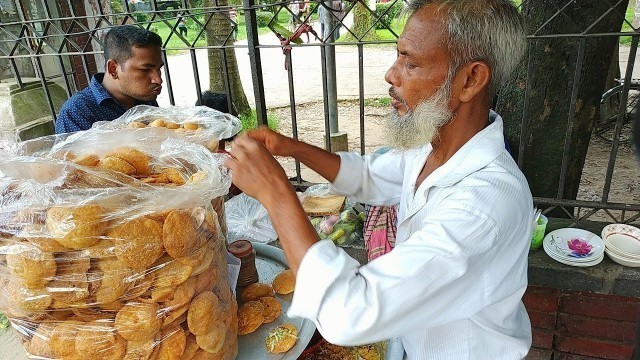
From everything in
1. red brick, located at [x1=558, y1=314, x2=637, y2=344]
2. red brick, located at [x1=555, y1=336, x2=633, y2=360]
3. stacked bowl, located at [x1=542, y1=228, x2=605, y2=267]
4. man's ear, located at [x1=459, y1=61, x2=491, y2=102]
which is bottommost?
red brick, located at [x1=555, y1=336, x2=633, y2=360]

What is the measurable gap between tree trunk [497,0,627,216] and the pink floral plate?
1.64 feet

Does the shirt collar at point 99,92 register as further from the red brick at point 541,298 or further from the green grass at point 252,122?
the green grass at point 252,122

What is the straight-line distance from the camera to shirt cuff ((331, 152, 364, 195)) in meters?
1.81

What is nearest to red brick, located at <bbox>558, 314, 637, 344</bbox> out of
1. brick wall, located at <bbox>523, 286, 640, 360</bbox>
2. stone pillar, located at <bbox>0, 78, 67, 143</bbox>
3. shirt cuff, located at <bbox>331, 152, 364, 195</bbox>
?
brick wall, located at <bbox>523, 286, 640, 360</bbox>

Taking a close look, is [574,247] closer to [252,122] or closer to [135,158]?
[135,158]

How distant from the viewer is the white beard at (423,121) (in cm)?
140

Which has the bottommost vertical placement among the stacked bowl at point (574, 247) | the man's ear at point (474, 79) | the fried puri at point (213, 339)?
the stacked bowl at point (574, 247)

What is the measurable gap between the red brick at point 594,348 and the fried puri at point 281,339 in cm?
198

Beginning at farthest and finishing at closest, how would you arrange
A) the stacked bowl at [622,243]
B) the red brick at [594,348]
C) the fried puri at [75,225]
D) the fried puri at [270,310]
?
the red brick at [594,348] → the stacked bowl at [622,243] → the fried puri at [270,310] → the fried puri at [75,225]

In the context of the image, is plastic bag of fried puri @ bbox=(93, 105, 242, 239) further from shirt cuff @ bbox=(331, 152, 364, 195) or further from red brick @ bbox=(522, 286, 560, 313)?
red brick @ bbox=(522, 286, 560, 313)

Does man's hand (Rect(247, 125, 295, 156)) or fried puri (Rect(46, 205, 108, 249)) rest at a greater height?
fried puri (Rect(46, 205, 108, 249))

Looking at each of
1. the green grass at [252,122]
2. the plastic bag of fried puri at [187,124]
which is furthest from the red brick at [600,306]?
the green grass at [252,122]

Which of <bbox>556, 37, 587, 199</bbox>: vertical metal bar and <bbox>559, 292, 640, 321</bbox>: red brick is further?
<bbox>559, 292, 640, 321</bbox>: red brick

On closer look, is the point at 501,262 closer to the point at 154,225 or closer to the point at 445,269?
the point at 445,269
